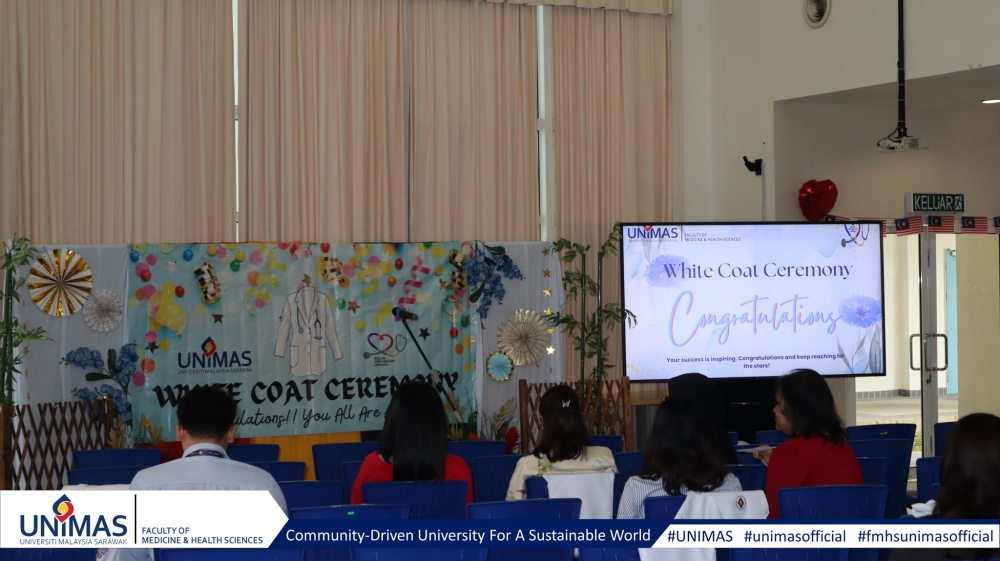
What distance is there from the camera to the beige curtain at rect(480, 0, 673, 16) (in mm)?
8898

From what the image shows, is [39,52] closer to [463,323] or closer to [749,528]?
[463,323]

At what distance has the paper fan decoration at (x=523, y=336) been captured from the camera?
25.6 ft

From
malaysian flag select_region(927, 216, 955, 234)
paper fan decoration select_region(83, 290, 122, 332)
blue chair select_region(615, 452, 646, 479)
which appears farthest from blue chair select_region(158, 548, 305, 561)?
malaysian flag select_region(927, 216, 955, 234)

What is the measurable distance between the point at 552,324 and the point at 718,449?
170 inches

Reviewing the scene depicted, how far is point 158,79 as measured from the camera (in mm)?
7762

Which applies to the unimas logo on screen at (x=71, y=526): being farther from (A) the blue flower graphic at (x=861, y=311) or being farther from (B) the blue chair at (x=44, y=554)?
(A) the blue flower graphic at (x=861, y=311)

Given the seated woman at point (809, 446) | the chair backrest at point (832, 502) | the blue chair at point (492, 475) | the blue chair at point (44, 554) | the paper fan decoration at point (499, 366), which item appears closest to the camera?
the blue chair at point (44, 554)

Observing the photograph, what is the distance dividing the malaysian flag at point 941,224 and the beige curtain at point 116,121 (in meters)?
6.07

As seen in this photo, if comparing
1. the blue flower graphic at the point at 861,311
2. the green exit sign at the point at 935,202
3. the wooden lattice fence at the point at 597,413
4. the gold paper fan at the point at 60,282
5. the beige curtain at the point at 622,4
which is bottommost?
the wooden lattice fence at the point at 597,413

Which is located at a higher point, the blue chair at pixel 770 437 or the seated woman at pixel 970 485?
the seated woman at pixel 970 485

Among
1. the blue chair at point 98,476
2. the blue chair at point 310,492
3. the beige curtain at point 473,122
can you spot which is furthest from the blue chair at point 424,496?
the beige curtain at point 473,122

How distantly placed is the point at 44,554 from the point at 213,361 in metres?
3.74

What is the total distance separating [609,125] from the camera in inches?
360

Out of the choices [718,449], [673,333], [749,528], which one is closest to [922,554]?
[749,528]
